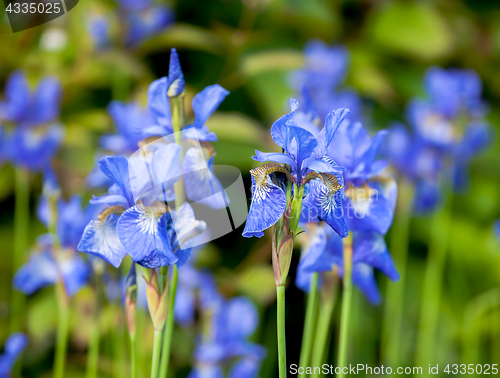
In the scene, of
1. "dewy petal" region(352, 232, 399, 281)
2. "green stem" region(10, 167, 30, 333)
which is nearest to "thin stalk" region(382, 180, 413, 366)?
"dewy petal" region(352, 232, 399, 281)

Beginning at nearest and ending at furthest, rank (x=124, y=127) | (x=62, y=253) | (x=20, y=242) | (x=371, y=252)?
(x=371, y=252)
(x=62, y=253)
(x=124, y=127)
(x=20, y=242)

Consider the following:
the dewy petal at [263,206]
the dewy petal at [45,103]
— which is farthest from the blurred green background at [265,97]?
the dewy petal at [263,206]

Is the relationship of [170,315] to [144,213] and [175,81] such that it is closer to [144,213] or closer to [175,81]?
[144,213]

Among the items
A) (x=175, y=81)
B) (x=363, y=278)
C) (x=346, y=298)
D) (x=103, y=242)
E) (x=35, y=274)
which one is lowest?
(x=35, y=274)

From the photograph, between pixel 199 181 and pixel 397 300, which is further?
pixel 397 300

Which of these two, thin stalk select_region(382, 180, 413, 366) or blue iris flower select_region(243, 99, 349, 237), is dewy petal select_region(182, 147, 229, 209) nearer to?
blue iris flower select_region(243, 99, 349, 237)

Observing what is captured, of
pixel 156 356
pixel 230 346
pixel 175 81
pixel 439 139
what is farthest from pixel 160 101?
pixel 439 139
